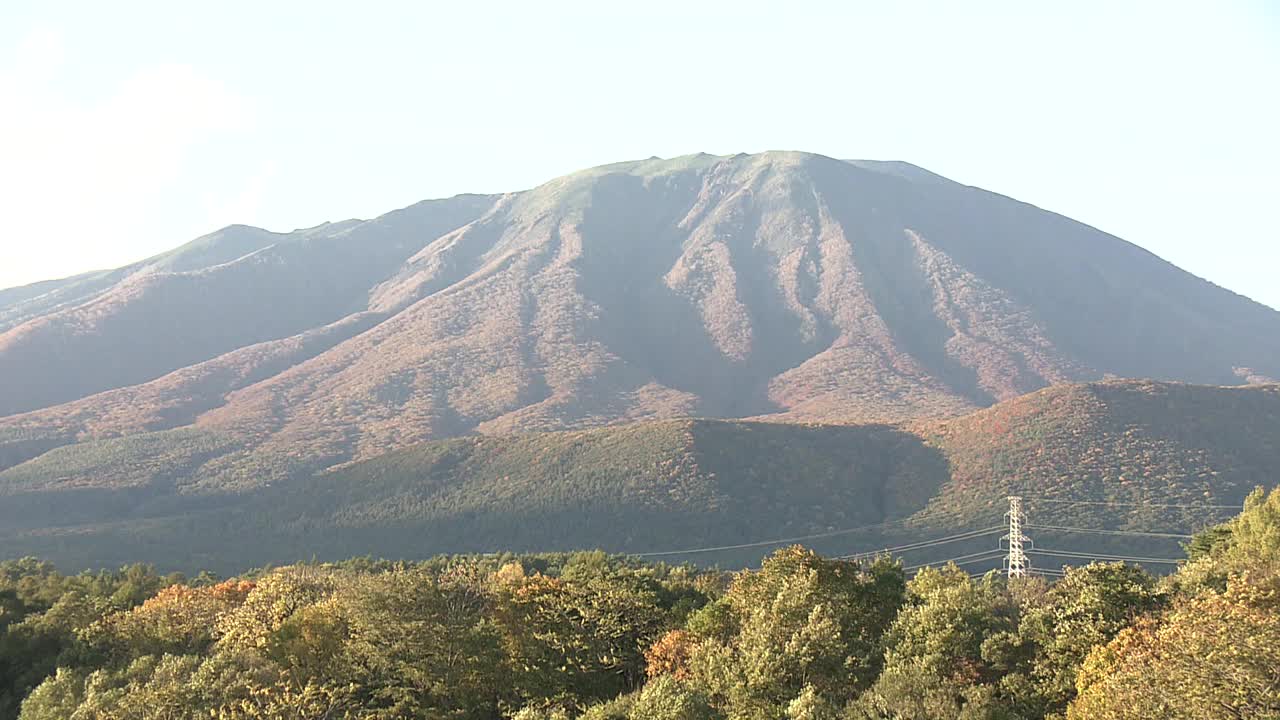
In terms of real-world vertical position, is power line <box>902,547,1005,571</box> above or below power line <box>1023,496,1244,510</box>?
below

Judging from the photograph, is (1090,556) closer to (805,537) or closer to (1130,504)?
(1130,504)

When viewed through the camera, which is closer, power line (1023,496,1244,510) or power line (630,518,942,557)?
power line (1023,496,1244,510)

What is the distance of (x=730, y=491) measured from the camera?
128 meters

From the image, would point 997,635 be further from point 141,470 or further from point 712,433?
point 141,470

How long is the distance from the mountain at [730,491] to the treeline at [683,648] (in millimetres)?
60436

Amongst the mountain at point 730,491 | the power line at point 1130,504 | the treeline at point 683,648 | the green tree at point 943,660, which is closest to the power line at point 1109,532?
the mountain at point 730,491

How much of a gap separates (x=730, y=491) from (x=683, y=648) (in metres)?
86.1

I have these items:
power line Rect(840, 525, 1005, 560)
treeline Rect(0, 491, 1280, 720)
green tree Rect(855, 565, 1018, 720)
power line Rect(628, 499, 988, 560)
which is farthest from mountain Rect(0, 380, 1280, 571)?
green tree Rect(855, 565, 1018, 720)

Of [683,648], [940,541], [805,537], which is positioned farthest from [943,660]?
[805,537]

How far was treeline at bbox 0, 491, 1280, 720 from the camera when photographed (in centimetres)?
3056

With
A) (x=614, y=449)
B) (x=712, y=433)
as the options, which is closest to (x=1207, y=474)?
(x=712, y=433)

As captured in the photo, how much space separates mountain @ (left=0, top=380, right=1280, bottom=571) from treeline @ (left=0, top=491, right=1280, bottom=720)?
60.4 m

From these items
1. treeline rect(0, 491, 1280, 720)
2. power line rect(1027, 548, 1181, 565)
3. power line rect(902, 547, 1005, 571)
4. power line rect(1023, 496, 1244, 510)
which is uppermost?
treeline rect(0, 491, 1280, 720)

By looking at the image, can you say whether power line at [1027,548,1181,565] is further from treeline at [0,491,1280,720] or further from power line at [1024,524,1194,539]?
treeline at [0,491,1280,720]
